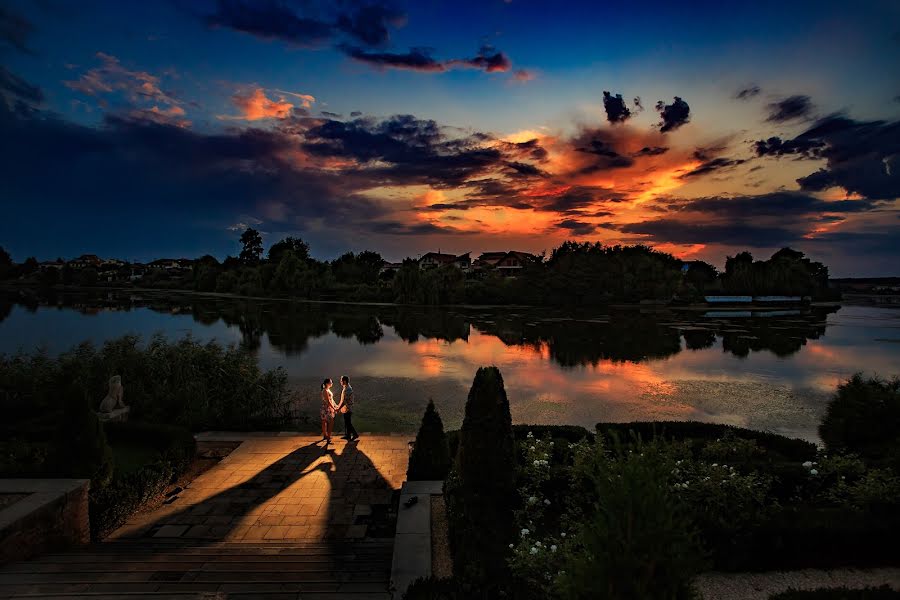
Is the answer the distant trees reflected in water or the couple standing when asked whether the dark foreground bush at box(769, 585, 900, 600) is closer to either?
the couple standing

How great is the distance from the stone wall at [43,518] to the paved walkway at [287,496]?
0.72m

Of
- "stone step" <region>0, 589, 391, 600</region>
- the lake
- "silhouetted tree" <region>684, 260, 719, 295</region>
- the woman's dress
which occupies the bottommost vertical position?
the lake

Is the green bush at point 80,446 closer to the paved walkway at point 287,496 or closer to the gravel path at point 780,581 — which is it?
the paved walkway at point 287,496

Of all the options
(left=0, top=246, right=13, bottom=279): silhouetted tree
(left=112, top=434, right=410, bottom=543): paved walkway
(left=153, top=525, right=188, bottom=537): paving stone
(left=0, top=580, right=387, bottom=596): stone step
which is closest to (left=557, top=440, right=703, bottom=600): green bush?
(left=0, top=580, right=387, bottom=596): stone step

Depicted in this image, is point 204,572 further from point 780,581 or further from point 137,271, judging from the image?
point 137,271

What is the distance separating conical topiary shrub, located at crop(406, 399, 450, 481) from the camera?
9.17m

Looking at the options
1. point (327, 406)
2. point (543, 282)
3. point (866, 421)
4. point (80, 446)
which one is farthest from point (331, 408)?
point (543, 282)

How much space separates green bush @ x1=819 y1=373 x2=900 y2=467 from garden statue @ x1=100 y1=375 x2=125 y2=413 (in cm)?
1758

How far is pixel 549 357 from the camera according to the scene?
29891 millimetres

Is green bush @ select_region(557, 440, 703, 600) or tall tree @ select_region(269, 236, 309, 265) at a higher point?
tall tree @ select_region(269, 236, 309, 265)

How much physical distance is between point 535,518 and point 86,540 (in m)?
7.08

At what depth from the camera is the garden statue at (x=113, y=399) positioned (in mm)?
12586

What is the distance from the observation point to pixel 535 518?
7391 mm

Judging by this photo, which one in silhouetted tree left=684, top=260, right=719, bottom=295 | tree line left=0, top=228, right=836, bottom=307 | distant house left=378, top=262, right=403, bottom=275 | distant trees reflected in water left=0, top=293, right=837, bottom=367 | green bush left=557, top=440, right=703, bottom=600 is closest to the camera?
green bush left=557, top=440, right=703, bottom=600
